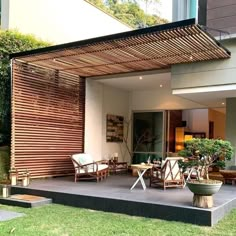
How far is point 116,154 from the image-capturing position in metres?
13.1

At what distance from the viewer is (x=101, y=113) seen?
12.5 m

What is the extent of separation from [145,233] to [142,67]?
5.88 metres

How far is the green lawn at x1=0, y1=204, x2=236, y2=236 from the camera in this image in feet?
17.5

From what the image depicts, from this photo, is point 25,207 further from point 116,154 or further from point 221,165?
point 116,154

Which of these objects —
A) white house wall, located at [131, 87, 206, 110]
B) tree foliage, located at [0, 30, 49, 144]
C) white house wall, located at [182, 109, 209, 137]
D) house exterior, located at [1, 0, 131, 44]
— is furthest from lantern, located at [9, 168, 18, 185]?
white house wall, located at [182, 109, 209, 137]

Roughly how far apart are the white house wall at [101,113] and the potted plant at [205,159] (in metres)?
5.77

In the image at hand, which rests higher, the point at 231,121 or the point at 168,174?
the point at 231,121

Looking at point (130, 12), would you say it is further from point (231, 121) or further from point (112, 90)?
point (231, 121)

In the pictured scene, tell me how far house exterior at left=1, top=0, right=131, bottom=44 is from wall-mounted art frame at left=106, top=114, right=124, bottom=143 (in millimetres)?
3424

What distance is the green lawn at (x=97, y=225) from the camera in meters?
5.34

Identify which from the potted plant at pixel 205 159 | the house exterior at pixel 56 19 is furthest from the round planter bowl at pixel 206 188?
the house exterior at pixel 56 19

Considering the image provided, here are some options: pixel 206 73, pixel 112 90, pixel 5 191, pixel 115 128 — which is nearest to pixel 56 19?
pixel 112 90

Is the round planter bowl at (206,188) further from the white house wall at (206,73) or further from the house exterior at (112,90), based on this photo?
the white house wall at (206,73)

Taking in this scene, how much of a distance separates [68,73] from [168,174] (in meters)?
4.84
